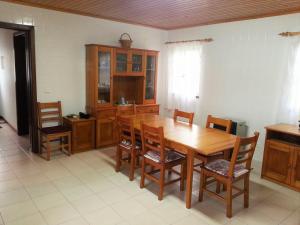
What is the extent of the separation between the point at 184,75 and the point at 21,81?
10.8 ft

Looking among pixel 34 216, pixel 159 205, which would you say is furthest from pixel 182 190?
pixel 34 216

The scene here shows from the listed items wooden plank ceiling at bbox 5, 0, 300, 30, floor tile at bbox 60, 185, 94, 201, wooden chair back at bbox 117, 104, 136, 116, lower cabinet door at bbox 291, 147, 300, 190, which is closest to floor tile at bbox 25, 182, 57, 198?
floor tile at bbox 60, 185, 94, 201

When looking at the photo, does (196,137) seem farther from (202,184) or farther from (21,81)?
(21,81)

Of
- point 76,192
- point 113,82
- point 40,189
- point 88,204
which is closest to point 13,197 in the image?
point 40,189

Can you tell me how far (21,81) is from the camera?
15.9 feet

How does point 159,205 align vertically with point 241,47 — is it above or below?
below

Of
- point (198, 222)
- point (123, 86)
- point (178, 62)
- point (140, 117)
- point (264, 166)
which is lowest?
point (198, 222)

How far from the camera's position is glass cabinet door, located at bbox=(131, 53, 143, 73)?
4621 mm

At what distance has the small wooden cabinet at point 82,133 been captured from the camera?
13.2 feet

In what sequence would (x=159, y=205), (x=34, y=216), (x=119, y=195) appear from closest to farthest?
(x=34, y=216), (x=159, y=205), (x=119, y=195)

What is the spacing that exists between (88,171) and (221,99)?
8.63ft

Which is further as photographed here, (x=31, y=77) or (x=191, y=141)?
(x=31, y=77)

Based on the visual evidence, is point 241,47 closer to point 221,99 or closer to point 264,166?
point 221,99

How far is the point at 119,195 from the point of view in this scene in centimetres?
286
